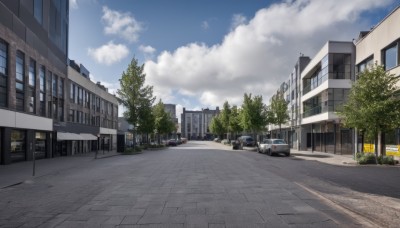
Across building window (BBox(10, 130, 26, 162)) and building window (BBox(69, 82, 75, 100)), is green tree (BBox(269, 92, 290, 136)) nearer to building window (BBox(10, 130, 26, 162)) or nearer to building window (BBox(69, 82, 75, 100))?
building window (BBox(69, 82, 75, 100))

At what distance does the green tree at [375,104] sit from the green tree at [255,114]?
24300 millimetres

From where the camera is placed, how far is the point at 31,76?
27.8 m

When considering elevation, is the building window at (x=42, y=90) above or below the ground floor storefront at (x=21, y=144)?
above

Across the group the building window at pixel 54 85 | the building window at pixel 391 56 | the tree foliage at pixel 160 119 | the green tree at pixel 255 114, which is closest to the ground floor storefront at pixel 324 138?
the green tree at pixel 255 114

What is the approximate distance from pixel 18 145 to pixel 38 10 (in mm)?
12147

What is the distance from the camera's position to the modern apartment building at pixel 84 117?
119 ft

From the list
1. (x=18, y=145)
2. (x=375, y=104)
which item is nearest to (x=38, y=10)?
(x=18, y=145)

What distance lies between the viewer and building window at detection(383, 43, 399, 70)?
2267cm

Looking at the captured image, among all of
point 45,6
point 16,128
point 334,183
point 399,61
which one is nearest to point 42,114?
point 16,128

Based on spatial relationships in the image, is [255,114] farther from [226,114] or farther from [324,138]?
[226,114]

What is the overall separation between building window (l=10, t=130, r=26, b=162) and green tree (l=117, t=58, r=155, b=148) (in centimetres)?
1893

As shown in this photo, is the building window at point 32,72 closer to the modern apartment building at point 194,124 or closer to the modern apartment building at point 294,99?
the modern apartment building at point 294,99

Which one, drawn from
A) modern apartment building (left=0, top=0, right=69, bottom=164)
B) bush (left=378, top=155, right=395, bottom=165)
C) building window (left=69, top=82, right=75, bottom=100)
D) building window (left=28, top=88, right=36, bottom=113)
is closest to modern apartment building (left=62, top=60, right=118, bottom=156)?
building window (left=69, top=82, right=75, bottom=100)

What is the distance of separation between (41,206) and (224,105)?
72.0m
